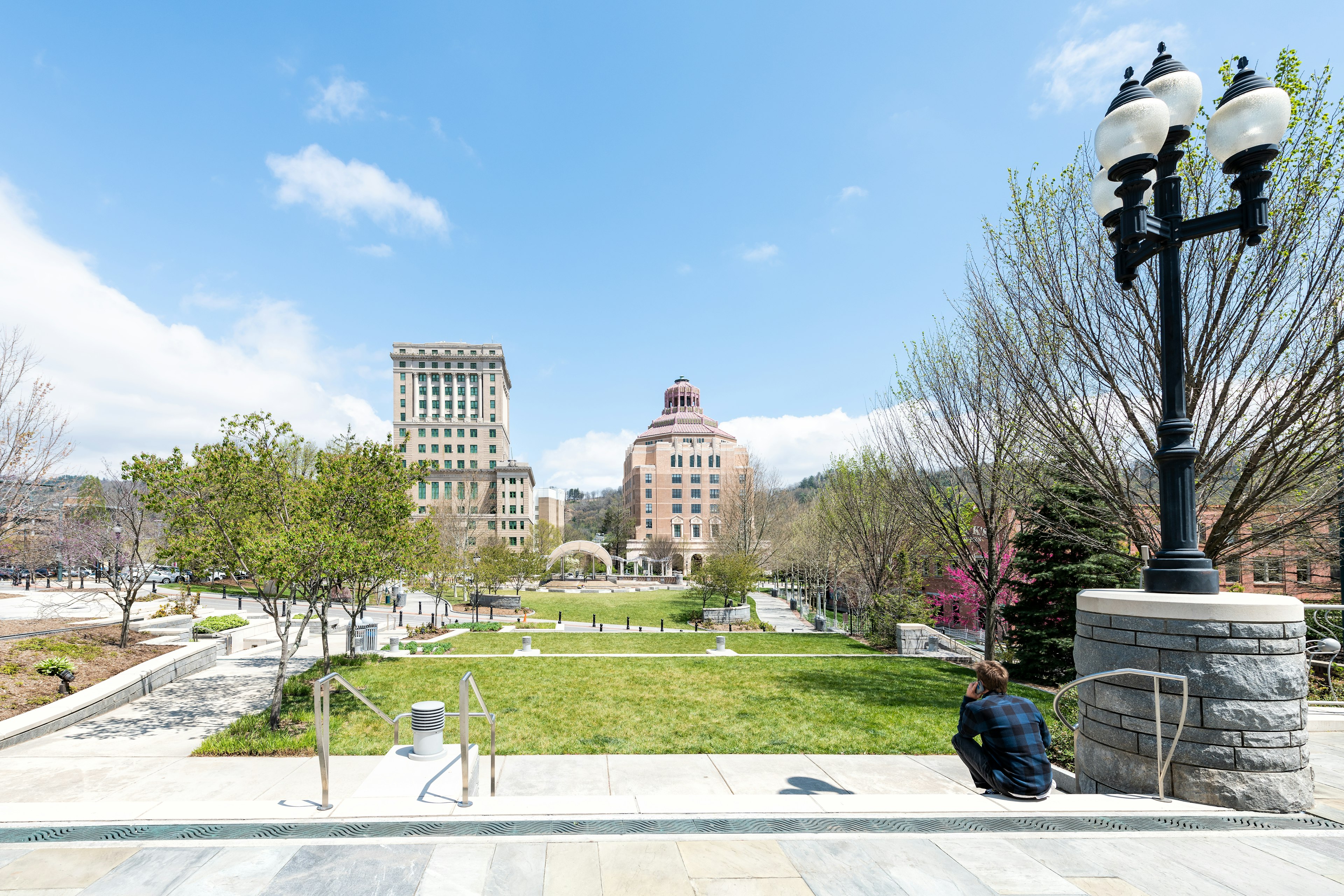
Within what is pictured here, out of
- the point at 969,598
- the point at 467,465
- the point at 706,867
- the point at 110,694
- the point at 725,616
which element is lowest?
the point at 725,616

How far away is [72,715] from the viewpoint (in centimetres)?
1088

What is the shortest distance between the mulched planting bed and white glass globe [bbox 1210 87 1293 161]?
1879 centimetres

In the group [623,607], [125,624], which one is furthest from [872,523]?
[125,624]

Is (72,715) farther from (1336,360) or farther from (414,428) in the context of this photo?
(414,428)

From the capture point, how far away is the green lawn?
9.46m

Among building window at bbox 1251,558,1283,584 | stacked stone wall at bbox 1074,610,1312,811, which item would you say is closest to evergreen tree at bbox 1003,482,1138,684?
building window at bbox 1251,558,1283,584

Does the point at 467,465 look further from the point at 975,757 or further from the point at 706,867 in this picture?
the point at 706,867

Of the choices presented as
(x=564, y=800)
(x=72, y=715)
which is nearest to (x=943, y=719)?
(x=564, y=800)

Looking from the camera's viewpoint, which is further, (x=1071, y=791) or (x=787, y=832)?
(x=1071, y=791)

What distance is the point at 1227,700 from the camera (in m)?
5.42

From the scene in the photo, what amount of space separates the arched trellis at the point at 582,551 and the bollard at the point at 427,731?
50541mm

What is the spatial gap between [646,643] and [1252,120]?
2053cm

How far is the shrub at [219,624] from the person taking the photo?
19500 millimetres

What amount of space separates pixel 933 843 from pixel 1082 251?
11.0 meters
